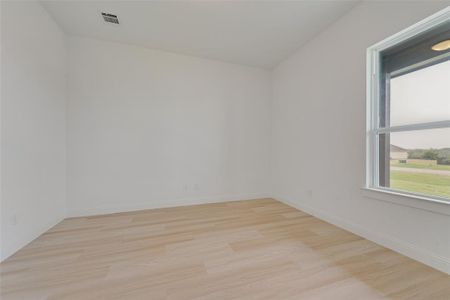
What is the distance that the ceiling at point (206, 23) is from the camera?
6.66ft

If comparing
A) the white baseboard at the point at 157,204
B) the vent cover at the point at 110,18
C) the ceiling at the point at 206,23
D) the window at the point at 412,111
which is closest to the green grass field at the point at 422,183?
the window at the point at 412,111

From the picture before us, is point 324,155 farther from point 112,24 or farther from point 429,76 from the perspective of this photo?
point 112,24

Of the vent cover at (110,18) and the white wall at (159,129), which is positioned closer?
the vent cover at (110,18)

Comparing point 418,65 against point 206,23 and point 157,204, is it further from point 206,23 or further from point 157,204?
point 157,204

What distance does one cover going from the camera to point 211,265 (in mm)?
1453

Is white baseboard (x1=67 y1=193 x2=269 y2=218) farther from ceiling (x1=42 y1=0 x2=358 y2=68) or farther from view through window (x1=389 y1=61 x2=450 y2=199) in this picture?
ceiling (x1=42 y1=0 x2=358 y2=68)

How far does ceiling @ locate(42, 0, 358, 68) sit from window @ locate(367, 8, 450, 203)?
0.84 metres

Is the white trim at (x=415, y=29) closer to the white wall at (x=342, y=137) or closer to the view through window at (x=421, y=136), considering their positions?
the white wall at (x=342, y=137)

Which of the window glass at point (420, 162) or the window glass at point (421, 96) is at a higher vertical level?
the window glass at point (421, 96)

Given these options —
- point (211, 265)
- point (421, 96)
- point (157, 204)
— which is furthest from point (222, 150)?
point (421, 96)

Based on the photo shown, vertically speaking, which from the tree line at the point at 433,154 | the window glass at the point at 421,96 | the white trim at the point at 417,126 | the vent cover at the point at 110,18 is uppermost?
the vent cover at the point at 110,18

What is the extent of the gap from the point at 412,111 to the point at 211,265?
2494mm

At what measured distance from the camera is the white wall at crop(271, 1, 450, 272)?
1.53m

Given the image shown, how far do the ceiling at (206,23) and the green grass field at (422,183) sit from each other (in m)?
2.08
